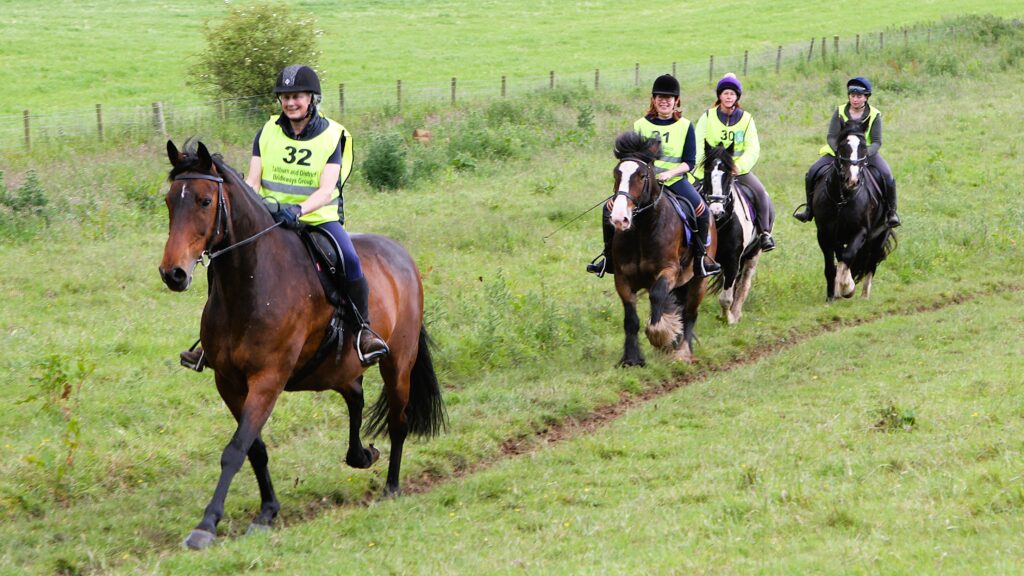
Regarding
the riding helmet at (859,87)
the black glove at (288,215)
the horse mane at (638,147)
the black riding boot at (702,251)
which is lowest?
the black riding boot at (702,251)

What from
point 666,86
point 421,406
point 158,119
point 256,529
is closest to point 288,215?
point 256,529

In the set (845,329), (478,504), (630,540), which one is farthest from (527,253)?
(630,540)

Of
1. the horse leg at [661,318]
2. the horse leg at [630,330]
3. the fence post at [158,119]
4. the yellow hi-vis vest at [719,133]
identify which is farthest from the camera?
the fence post at [158,119]

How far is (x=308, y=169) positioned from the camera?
7809 mm

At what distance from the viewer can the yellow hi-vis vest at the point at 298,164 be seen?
7781 millimetres

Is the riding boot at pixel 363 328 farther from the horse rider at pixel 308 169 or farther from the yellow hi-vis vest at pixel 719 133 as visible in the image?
the yellow hi-vis vest at pixel 719 133

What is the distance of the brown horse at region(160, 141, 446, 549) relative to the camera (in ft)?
22.0

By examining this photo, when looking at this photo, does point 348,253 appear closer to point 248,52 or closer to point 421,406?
point 421,406

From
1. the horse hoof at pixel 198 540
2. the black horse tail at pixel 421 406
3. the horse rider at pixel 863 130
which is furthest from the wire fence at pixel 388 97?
the horse hoof at pixel 198 540

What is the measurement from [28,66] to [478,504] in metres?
40.9

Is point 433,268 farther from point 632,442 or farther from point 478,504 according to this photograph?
point 478,504

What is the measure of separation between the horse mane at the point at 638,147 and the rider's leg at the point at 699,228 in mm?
986

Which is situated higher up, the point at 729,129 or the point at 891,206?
the point at 729,129

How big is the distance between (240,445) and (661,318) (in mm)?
5991
